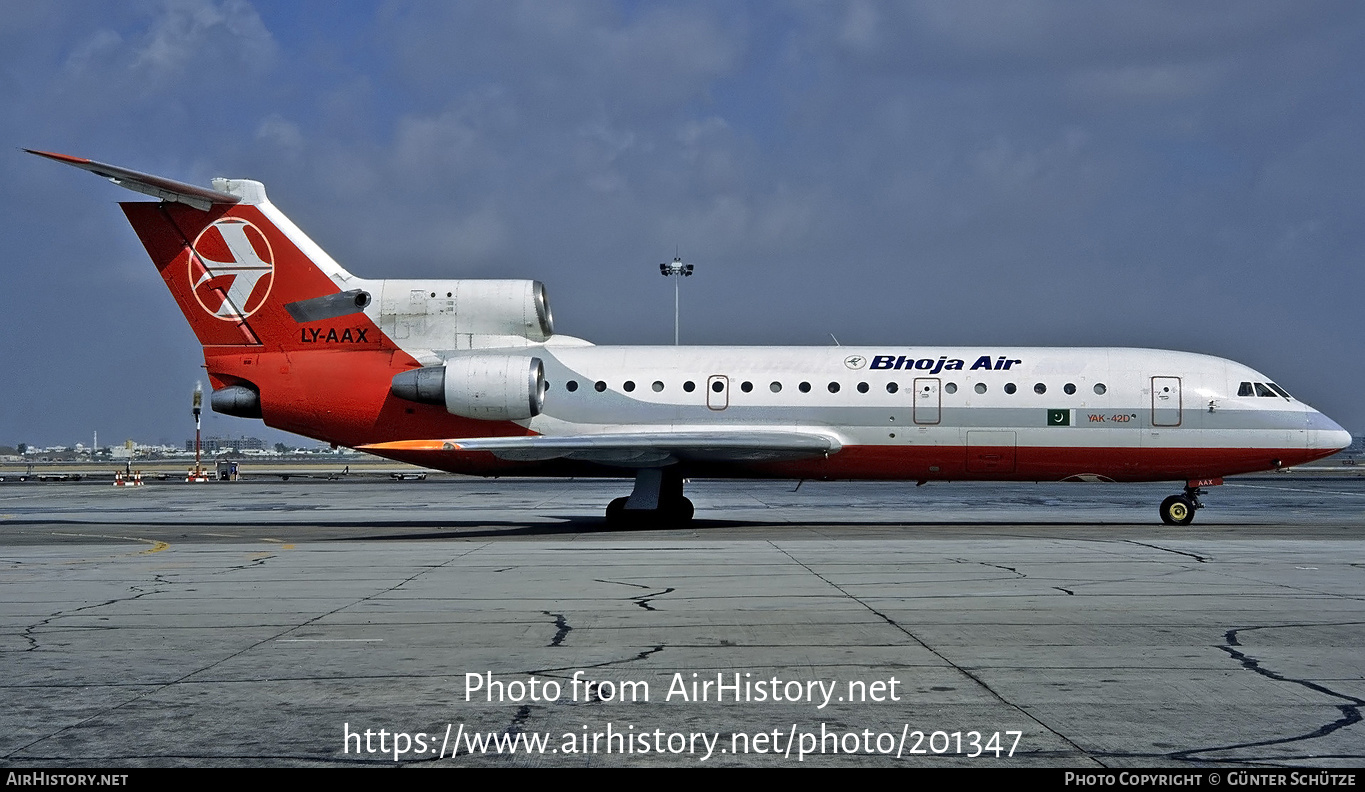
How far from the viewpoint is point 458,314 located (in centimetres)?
2536

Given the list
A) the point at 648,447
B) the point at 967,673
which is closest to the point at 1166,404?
the point at 648,447

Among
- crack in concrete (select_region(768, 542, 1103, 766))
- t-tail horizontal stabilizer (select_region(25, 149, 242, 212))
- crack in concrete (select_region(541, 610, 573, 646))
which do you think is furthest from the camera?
t-tail horizontal stabilizer (select_region(25, 149, 242, 212))

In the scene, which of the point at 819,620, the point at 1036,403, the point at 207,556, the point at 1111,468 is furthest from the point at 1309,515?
the point at 207,556

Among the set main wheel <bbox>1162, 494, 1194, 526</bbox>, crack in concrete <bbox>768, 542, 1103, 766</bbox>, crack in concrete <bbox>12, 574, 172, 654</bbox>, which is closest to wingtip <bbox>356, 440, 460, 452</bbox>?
crack in concrete <bbox>12, 574, 172, 654</bbox>

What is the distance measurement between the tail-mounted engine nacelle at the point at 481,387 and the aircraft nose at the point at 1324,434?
1620 cm

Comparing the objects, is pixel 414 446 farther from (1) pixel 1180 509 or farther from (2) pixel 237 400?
(1) pixel 1180 509

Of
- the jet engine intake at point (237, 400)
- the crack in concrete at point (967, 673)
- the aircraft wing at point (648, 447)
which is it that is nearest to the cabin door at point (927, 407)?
the aircraft wing at point (648, 447)

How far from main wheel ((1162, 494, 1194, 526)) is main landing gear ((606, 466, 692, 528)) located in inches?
394

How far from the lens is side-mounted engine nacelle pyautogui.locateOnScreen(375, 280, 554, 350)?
2530 centimetres

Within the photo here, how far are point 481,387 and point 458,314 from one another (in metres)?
2.20

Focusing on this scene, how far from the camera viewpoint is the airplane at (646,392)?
954 inches

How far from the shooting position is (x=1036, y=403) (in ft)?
79.7

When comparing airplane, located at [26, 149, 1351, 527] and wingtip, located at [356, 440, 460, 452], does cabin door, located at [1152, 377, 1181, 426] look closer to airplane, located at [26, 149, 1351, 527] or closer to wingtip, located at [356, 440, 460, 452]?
airplane, located at [26, 149, 1351, 527]

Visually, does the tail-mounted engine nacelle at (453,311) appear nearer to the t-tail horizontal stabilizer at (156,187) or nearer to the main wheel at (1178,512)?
the t-tail horizontal stabilizer at (156,187)
